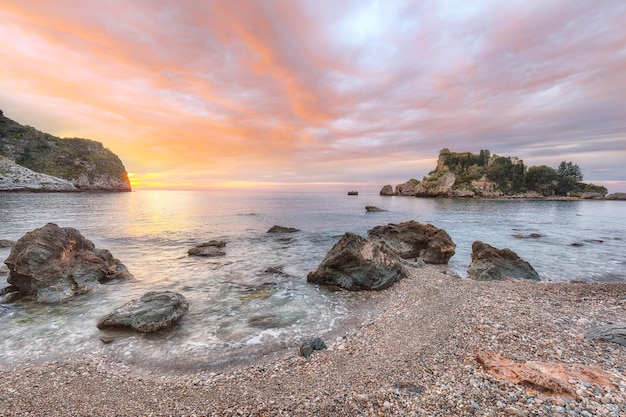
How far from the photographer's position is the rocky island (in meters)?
167

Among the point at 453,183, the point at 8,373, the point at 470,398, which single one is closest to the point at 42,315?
the point at 8,373

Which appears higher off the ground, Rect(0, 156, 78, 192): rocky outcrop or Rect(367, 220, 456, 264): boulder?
Rect(0, 156, 78, 192): rocky outcrop

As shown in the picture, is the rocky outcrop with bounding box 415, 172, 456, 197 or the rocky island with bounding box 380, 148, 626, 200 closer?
the rocky island with bounding box 380, 148, 626, 200

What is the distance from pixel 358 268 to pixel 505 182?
193 metres

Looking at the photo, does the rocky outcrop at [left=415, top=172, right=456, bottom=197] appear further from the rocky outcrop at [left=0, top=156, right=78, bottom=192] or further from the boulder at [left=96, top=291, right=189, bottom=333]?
the rocky outcrop at [left=0, top=156, right=78, bottom=192]

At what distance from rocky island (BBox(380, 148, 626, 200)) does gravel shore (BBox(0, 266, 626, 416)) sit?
176585 mm

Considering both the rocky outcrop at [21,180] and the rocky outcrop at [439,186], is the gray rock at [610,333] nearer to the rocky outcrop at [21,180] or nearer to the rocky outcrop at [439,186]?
the rocky outcrop at [439,186]

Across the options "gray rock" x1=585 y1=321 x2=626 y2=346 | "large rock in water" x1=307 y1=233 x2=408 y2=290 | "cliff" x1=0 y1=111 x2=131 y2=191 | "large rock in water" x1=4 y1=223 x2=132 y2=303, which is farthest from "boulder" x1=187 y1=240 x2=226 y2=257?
"cliff" x1=0 y1=111 x2=131 y2=191

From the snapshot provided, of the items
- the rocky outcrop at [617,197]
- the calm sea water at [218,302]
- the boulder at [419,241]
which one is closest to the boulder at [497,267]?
the calm sea water at [218,302]

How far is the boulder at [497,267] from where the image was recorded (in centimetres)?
1844

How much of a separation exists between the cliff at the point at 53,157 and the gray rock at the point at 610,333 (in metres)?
219

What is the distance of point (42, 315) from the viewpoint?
1212 centimetres

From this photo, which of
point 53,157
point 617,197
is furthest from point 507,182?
point 53,157

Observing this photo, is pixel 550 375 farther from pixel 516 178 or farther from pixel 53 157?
pixel 53 157
